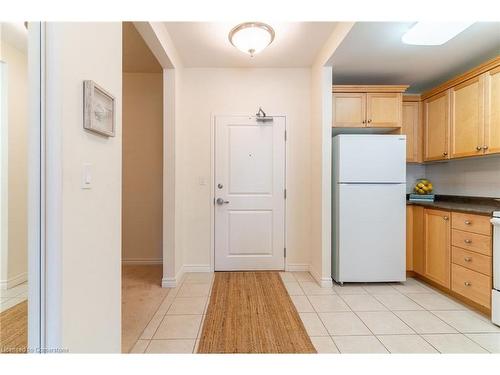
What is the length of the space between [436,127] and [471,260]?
1582 millimetres

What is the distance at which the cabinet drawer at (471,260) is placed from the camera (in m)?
2.05

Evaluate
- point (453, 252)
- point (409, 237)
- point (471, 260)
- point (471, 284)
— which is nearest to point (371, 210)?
point (409, 237)

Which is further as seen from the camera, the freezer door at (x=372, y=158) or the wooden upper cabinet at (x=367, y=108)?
the wooden upper cabinet at (x=367, y=108)

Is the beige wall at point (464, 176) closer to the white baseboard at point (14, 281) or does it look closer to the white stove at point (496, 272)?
the white stove at point (496, 272)

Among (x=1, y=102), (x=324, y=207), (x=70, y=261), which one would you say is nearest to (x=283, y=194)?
(x=324, y=207)

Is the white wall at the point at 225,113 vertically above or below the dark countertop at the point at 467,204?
above

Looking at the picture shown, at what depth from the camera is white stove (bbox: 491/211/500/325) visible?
1.91 meters

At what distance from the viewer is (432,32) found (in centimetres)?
199

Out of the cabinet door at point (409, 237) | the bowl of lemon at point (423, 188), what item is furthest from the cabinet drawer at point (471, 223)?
the bowl of lemon at point (423, 188)

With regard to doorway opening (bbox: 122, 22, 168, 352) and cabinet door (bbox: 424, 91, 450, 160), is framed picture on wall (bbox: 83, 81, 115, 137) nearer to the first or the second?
doorway opening (bbox: 122, 22, 168, 352)

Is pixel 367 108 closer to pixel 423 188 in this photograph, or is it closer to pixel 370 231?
pixel 423 188

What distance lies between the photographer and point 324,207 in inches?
106

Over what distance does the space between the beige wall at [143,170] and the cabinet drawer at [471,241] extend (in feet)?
11.2
